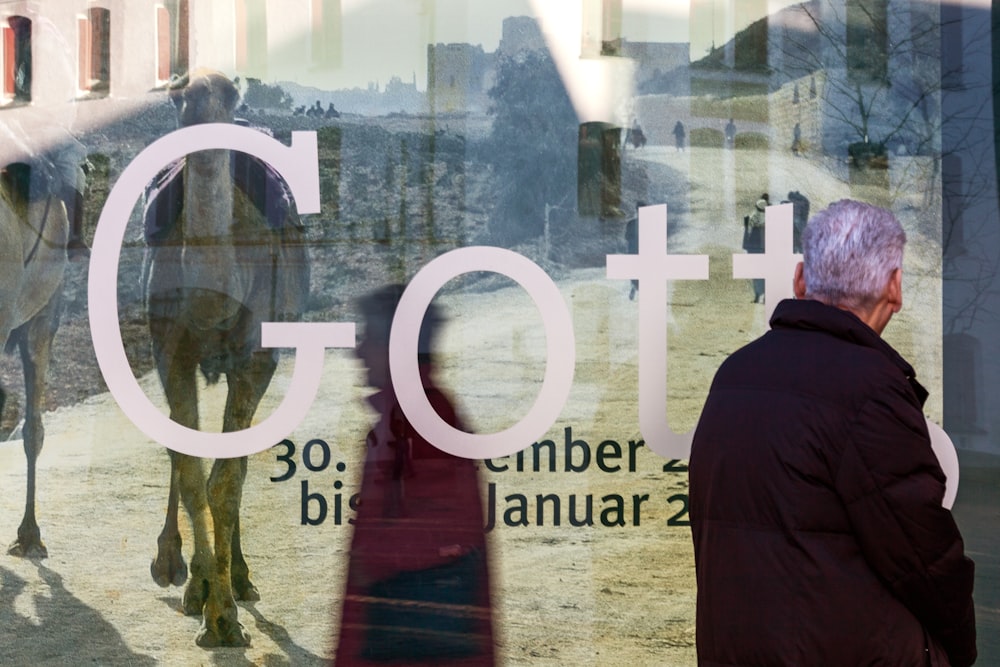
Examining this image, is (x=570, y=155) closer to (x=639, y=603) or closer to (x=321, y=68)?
(x=321, y=68)

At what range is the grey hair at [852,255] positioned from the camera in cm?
205

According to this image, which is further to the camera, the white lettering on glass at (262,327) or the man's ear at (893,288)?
the white lettering on glass at (262,327)

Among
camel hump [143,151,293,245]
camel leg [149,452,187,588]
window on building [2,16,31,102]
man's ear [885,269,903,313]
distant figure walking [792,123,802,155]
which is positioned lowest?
camel leg [149,452,187,588]

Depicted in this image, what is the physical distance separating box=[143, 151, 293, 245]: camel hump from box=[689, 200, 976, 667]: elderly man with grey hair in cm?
172

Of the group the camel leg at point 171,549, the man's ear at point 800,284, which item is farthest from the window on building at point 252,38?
the man's ear at point 800,284

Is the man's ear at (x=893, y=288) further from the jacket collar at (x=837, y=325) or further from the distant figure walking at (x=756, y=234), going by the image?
the distant figure walking at (x=756, y=234)

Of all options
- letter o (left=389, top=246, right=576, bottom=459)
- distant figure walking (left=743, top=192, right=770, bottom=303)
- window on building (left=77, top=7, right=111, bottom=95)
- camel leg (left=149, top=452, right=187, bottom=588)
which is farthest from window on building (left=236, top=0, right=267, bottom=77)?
distant figure walking (left=743, top=192, right=770, bottom=303)

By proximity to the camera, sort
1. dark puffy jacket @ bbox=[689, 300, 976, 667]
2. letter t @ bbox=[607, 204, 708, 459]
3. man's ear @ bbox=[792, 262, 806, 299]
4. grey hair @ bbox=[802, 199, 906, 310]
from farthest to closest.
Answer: letter t @ bbox=[607, 204, 708, 459], man's ear @ bbox=[792, 262, 806, 299], grey hair @ bbox=[802, 199, 906, 310], dark puffy jacket @ bbox=[689, 300, 976, 667]

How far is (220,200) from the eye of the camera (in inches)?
133

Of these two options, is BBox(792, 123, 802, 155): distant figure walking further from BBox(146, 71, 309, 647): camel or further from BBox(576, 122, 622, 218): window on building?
BBox(146, 71, 309, 647): camel

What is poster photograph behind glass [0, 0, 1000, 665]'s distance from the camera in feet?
10.8

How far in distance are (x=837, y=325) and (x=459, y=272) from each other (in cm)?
151

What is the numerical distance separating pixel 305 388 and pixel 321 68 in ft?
3.00

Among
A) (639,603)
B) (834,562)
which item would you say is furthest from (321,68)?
(834,562)
